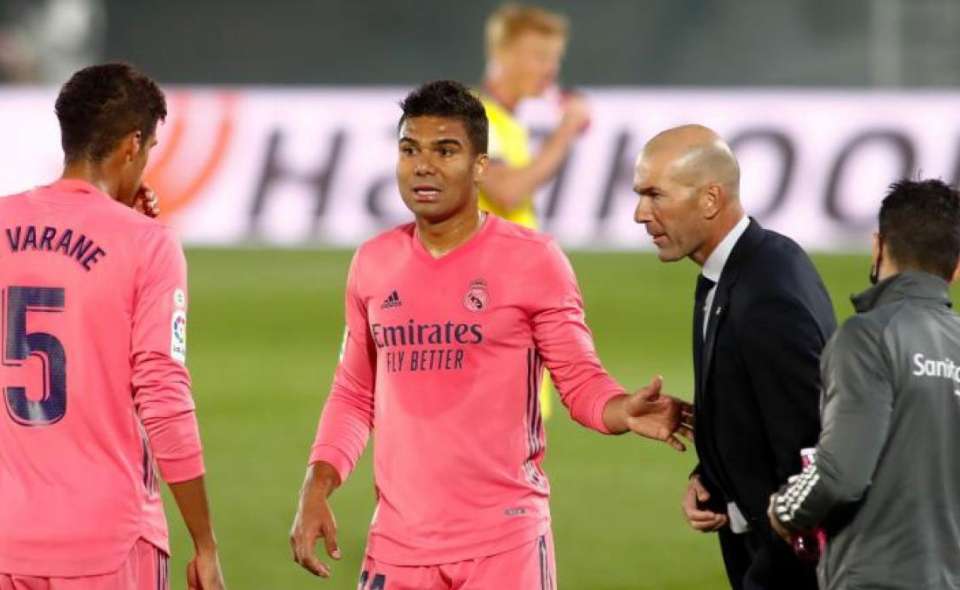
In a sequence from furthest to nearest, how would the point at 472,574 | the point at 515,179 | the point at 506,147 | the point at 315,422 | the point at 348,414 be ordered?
the point at 315,422
the point at 506,147
the point at 515,179
the point at 348,414
the point at 472,574

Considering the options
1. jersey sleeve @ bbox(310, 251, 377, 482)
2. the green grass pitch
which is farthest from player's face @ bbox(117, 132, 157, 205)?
the green grass pitch

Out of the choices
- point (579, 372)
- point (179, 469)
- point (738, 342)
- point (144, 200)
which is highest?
point (144, 200)

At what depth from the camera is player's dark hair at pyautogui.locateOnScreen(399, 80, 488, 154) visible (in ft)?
15.4

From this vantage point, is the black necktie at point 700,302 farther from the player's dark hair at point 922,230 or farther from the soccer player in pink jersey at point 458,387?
→ the player's dark hair at point 922,230

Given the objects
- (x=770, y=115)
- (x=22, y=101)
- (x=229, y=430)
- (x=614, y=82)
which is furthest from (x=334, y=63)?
(x=229, y=430)

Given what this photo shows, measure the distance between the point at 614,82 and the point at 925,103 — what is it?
308 inches

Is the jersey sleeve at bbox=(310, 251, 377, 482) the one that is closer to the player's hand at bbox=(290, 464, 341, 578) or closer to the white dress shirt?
the player's hand at bbox=(290, 464, 341, 578)

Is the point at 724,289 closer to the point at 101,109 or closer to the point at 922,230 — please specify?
the point at 922,230

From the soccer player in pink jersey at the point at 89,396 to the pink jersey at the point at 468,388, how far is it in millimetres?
557

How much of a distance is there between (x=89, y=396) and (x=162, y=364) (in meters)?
0.19

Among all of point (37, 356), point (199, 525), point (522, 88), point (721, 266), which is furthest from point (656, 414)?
point (522, 88)

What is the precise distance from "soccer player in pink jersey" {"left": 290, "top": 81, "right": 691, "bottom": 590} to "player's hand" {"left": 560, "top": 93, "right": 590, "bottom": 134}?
14.6ft

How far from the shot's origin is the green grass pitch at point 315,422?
7703 millimetres

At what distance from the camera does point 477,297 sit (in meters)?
4.62
